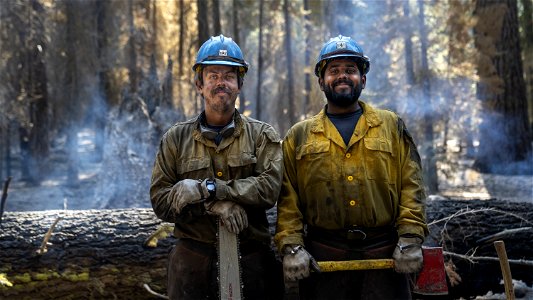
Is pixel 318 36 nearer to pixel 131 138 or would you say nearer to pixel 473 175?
pixel 473 175

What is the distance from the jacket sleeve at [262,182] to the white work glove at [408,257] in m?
0.85

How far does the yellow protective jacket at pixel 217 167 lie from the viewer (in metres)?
3.44

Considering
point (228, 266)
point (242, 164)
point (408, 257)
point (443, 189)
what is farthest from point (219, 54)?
point (443, 189)

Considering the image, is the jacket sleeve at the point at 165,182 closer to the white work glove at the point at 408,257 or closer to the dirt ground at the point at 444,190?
the white work glove at the point at 408,257

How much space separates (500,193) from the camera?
11047 millimetres

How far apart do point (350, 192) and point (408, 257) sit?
546 millimetres

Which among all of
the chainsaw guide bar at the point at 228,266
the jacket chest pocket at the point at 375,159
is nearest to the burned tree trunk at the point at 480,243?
the jacket chest pocket at the point at 375,159

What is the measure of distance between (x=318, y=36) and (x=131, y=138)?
10.5 m

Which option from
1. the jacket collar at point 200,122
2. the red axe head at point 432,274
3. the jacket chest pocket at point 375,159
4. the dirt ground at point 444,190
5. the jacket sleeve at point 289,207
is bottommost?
the dirt ground at point 444,190

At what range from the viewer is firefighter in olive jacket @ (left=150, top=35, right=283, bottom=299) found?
3535 millimetres

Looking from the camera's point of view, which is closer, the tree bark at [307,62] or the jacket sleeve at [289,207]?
the jacket sleeve at [289,207]

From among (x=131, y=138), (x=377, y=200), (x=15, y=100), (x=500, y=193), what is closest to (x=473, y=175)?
(x=500, y=193)

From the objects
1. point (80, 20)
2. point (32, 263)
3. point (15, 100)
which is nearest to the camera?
point (32, 263)

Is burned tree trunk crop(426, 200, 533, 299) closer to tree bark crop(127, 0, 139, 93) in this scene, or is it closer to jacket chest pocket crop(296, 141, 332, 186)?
jacket chest pocket crop(296, 141, 332, 186)
